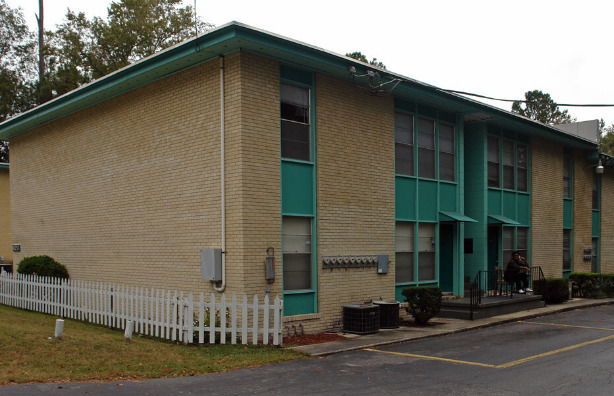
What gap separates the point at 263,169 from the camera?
12.5 metres

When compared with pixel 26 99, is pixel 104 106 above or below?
below

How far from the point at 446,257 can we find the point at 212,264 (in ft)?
29.3

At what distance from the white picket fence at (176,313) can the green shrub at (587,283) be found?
14.9 m

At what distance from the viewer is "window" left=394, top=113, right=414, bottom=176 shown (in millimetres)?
16250

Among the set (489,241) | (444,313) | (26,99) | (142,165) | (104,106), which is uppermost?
(26,99)

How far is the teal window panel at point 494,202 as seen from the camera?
20.1m

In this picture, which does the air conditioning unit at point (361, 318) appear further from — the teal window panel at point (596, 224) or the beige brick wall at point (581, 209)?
the teal window panel at point (596, 224)

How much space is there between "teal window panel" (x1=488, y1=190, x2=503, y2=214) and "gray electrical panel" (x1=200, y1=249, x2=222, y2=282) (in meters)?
11.4

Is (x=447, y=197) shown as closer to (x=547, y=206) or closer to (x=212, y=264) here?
(x=547, y=206)

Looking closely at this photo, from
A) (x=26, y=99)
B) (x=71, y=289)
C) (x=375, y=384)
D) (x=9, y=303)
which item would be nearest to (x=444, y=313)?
(x=375, y=384)

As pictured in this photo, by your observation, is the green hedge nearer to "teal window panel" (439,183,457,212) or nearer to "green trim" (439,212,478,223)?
"teal window panel" (439,183,457,212)

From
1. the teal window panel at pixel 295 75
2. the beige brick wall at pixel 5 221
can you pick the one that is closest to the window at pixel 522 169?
the teal window panel at pixel 295 75

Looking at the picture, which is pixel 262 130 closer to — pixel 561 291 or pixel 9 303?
pixel 9 303

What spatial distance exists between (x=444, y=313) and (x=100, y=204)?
33.9 ft
